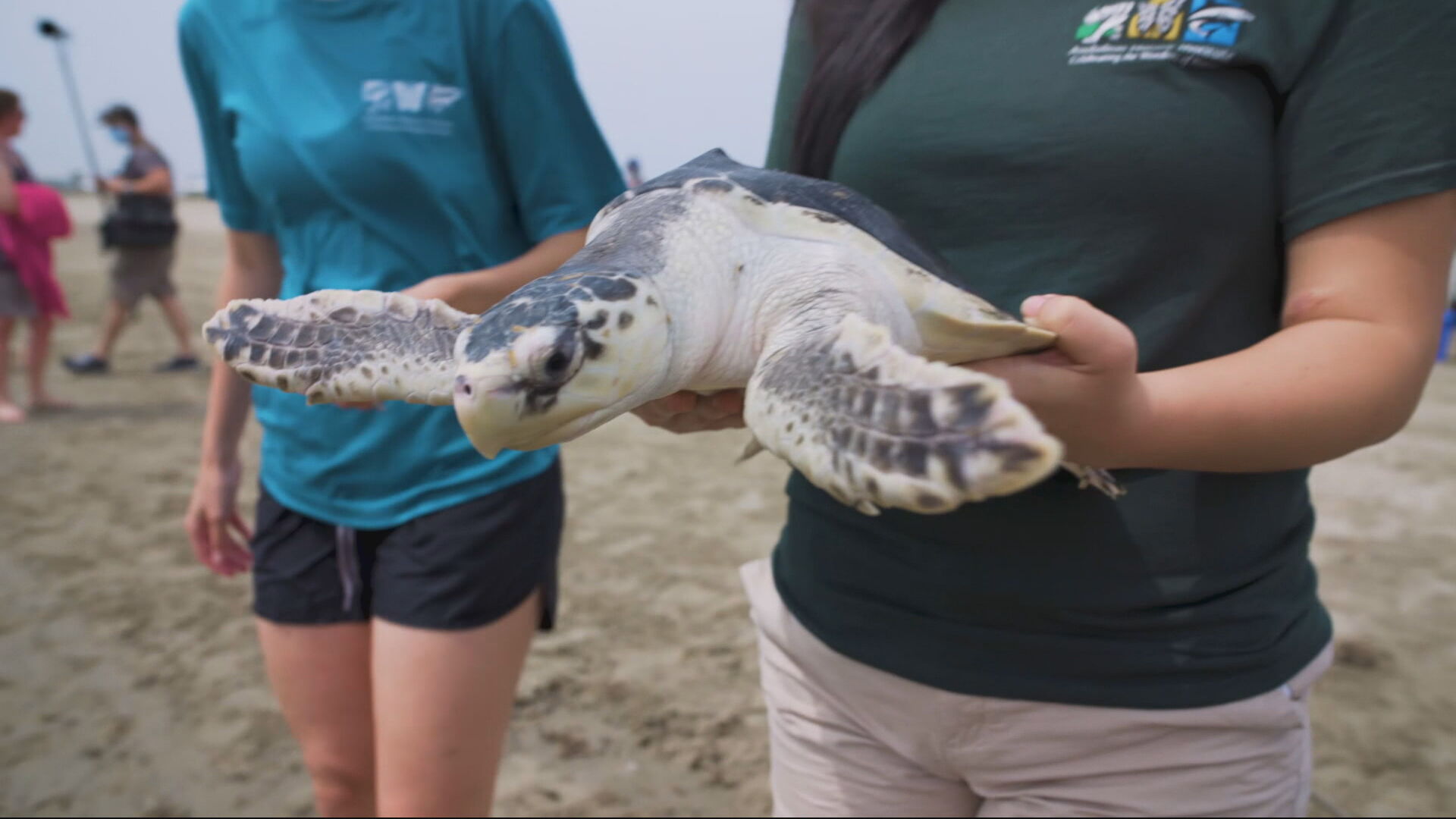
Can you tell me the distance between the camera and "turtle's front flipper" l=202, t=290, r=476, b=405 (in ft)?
2.08

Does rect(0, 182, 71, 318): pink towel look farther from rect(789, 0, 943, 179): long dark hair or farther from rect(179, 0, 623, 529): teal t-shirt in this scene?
rect(789, 0, 943, 179): long dark hair

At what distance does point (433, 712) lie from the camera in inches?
38.5

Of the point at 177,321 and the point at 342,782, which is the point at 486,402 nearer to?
the point at 342,782

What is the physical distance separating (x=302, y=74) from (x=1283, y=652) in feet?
3.77

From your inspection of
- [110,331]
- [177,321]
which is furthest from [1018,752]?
[110,331]

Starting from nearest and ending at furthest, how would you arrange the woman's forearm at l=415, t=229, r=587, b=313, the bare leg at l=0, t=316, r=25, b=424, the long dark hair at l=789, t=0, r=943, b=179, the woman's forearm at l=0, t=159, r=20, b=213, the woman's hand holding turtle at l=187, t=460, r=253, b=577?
the long dark hair at l=789, t=0, r=943, b=179
the woman's forearm at l=415, t=229, r=587, b=313
the woman's hand holding turtle at l=187, t=460, r=253, b=577
the woman's forearm at l=0, t=159, r=20, b=213
the bare leg at l=0, t=316, r=25, b=424

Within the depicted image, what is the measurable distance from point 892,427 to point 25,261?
4643 millimetres

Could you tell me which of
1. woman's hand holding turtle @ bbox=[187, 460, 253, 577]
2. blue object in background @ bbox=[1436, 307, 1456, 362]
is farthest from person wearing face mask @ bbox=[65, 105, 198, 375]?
blue object in background @ bbox=[1436, 307, 1456, 362]

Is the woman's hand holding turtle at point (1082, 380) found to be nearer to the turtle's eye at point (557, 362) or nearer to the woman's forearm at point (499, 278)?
the turtle's eye at point (557, 362)

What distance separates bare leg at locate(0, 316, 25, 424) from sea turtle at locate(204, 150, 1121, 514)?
160 inches

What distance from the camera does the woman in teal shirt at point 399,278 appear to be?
952 mm

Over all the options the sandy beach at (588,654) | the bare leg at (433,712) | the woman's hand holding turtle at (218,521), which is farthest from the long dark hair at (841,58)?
the sandy beach at (588,654)

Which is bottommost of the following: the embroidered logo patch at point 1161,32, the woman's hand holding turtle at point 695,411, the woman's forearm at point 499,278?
the woman's hand holding turtle at point 695,411

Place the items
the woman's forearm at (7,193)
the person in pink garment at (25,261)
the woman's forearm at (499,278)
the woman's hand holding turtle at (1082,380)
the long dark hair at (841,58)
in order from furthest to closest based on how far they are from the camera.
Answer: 1. the person in pink garment at (25,261)
2. the woman's forearm at (7,193)
3. the woman's forearm at (499,278)
4. the long dark hair at (841,58)
5. the woman's hand holding turtle at (1082,380)
